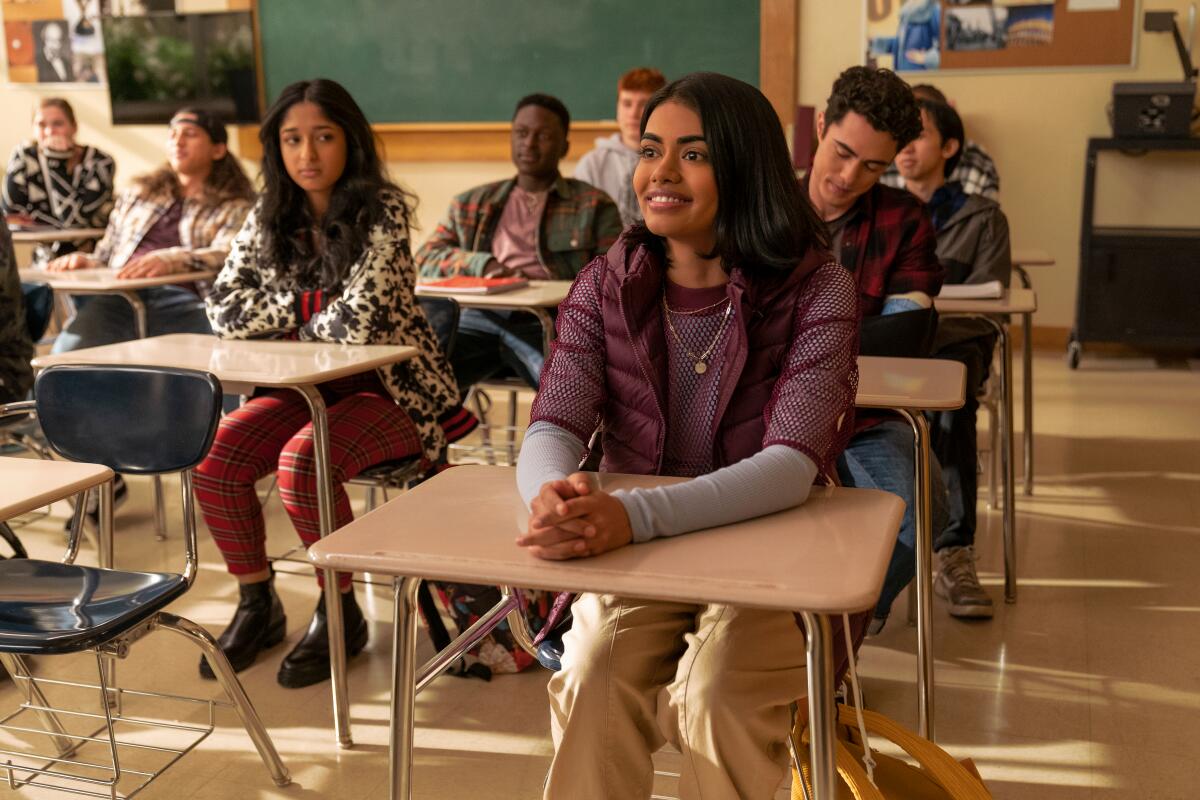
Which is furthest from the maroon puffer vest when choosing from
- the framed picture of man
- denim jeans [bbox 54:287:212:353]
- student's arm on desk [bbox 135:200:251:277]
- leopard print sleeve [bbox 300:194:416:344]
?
the framed picture of man

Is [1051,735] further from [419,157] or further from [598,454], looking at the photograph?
[419,157]

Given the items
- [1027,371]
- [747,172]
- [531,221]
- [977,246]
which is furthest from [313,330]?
[1027,371]

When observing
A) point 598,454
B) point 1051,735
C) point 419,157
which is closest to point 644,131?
point 598,454

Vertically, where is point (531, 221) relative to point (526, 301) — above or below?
above

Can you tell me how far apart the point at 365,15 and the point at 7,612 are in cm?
535

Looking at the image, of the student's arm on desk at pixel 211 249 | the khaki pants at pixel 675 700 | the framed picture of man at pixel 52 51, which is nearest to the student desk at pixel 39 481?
the khaki pants at pixel 675 700

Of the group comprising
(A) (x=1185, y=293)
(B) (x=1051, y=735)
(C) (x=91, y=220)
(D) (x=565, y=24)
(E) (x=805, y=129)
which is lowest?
(B) (x=1051, y=735)

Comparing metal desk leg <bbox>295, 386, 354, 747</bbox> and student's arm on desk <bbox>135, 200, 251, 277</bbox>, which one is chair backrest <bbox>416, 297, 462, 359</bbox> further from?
student's arm on desk <bbox>135, 200, 251, 277</bbox>

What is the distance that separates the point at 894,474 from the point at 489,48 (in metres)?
4.71

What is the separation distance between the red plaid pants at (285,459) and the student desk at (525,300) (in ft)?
1.99

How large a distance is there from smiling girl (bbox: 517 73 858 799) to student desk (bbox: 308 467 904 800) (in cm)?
6

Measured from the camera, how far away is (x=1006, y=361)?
123 inches

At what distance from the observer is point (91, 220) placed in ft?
18.3

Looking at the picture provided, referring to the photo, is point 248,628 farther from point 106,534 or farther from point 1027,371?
point 1027,371
